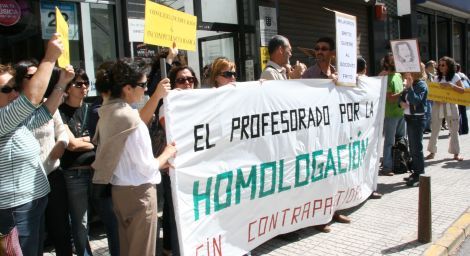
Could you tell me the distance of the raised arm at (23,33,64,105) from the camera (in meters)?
2.50

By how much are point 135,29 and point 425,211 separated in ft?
14.0

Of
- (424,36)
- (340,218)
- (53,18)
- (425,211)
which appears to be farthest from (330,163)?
Answer: (424,36)

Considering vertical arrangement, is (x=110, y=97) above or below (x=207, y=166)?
above

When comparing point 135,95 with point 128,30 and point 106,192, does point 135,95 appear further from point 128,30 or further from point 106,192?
point 128,30

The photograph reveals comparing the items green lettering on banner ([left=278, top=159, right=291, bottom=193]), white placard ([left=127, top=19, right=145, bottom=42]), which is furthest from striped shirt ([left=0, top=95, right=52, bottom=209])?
white placard ([left=127, top=19, right=145, bottom=42])

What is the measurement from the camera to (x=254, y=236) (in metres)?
3.98

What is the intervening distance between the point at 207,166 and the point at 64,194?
3.75ft

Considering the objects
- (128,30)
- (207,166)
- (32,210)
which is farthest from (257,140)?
(128,30)

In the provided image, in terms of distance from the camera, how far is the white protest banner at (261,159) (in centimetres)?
340

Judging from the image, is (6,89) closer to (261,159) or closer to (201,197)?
(201,197)

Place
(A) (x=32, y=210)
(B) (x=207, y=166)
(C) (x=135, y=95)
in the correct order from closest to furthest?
(A) (x=32, y=210) → (C) (x=135, y=95) → (B) (x=207, y=166)

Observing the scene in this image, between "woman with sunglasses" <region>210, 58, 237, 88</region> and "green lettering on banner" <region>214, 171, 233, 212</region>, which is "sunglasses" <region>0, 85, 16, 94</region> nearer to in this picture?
"green lettering on banner" <region>214, 171, 233, 212</region>

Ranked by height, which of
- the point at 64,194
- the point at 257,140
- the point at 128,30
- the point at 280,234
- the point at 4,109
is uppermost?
the point at 128,30

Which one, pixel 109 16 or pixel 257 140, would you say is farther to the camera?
pixel 109 16
